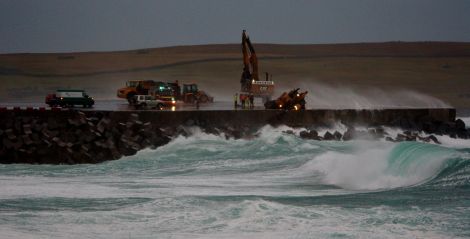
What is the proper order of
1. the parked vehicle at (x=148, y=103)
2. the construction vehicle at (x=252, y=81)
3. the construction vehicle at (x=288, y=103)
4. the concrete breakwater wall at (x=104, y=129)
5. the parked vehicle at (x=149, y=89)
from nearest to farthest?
the concrete breakwater wall at (x=104, y=129)
the parked vehicle at (x=148, y=103)
the construction vehicle at (x=288, y=103)
the parked vehicle at (x=149, y=89)
the construction vehicle at (x=252, y=81)

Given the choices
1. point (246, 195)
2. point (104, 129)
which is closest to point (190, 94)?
point (104, 129)

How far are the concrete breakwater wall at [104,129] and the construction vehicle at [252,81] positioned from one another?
12.2 meters

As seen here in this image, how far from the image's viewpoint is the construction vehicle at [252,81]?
56312 mm

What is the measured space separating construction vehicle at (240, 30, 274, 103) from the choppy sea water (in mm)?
18744

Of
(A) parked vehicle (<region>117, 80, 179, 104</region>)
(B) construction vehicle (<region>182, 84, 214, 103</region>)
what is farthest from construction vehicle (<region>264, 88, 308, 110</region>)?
(B) construction vehicle (<region>182, 84, 214, 103</region>)

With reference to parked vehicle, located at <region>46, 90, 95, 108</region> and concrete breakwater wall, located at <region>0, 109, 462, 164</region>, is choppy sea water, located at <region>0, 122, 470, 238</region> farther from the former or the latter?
parked vehicle, located at <region>46, 90, 95, 108</region>

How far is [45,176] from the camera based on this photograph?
3034 centimetres

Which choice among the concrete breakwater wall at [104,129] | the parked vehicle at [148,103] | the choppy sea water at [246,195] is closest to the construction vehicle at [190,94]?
the parked vehicle at [148,103]

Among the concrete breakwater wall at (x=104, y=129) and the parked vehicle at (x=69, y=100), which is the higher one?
the parked vehicle at (x=69, y=100)

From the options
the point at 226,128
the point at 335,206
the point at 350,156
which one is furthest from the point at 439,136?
the point at 335,206

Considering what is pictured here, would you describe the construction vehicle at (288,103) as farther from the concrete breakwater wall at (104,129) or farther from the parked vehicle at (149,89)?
the parked vehicle at (149,89)

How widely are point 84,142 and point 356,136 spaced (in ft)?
40.7

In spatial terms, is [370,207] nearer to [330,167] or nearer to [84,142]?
[330,167]

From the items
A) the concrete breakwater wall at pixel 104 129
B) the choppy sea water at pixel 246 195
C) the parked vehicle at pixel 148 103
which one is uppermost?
the parked vehicle at pixel 148 103
